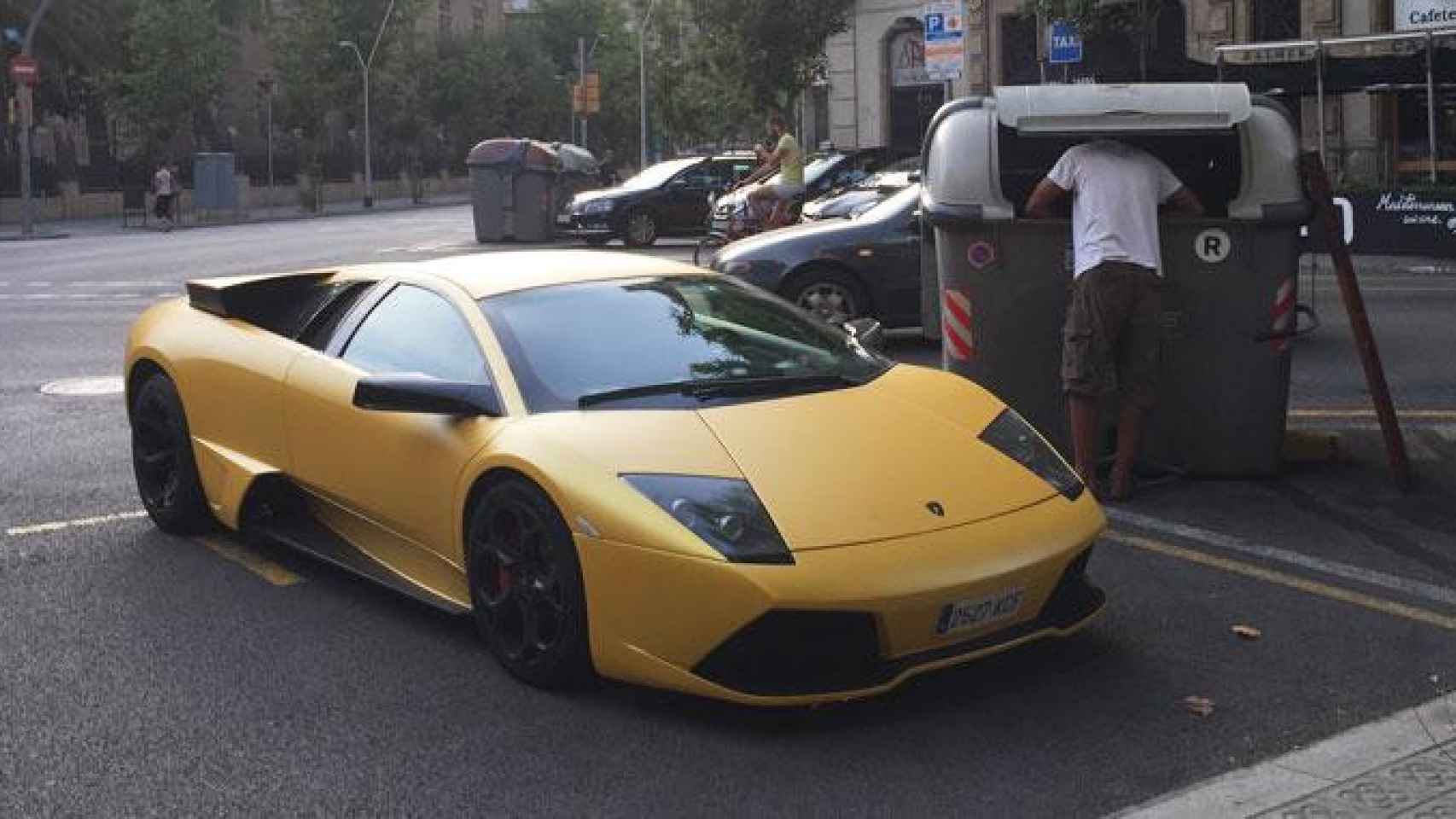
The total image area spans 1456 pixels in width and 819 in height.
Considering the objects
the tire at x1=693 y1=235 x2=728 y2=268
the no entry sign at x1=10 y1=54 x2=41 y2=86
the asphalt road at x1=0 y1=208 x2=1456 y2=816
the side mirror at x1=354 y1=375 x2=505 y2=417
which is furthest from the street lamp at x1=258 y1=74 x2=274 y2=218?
the side mirror at x1=354 y1=375 x2=505 y2=417

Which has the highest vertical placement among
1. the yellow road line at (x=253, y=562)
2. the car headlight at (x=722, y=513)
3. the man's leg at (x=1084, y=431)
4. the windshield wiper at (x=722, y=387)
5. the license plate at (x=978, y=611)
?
the windshield wiper at (x=722, y=387)

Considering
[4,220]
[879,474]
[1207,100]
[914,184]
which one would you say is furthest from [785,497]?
[4,220]

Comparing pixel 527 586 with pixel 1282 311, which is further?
pixel 1282 311

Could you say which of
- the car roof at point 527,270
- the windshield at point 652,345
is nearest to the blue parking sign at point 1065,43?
the car roof at point 527,270

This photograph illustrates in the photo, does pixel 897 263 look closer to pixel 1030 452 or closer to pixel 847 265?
pixel 847 265

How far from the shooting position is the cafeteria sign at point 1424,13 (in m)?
26.4

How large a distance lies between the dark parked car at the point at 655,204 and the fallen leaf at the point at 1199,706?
2266 cm

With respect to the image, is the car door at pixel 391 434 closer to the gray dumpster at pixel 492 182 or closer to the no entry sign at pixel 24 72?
the gray dumpster at pixel 492 182

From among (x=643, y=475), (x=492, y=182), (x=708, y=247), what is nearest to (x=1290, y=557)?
(x=643, y=475)

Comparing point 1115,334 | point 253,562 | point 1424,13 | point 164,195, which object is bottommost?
point 253,562

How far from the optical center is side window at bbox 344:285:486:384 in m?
5.54

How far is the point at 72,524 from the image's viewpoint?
7219mm

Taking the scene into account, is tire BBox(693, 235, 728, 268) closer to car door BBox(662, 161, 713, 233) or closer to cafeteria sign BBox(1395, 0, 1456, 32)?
car door BBox(662, 161, 713, 233)

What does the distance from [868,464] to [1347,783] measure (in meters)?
1.56
